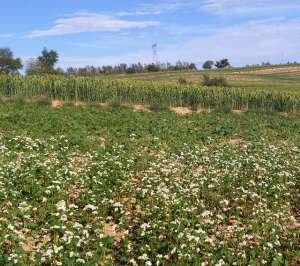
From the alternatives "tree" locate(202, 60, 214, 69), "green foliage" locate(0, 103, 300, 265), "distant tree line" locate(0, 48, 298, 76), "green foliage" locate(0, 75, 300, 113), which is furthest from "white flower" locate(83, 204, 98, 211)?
"tree" locate(202, 60, 214, 69)

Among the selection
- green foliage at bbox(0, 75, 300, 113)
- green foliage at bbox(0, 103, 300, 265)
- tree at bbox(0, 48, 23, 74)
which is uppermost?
tree at bbox(0, 48, 23, 74)

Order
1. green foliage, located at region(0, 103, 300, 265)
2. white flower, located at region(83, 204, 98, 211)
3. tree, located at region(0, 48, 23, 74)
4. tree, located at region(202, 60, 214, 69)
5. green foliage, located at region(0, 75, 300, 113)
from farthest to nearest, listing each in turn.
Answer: tree, located at region(202, 60, 214, 69)
tree, located at region(0, 48, 23, 74)
green foliage, located at region(0, 75, 300, 113)
white flower, located at region(83, 204, 98, 211)
green foliage, located at region(0, 103, 300, 265)

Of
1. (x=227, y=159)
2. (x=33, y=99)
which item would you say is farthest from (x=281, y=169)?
(x=33, y=99)

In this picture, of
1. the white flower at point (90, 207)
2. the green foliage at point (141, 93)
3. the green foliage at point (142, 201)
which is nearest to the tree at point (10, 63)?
the green foliage at point (141, 93)

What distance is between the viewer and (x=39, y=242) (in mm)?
10961

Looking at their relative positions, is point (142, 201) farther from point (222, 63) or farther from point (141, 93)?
point (222, 63)

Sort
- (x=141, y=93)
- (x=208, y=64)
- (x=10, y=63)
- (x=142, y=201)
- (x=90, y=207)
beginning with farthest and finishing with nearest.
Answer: (x=208, y=64) → (x=10, y=63) → (x=141, y=93) → (x=142, y=201) → (x=90, y=207)

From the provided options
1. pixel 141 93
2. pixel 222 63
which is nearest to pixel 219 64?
pixel 222 63

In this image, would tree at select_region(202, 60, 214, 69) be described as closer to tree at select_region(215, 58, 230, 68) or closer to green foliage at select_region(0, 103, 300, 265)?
tree at select_region(215, 58, 230, 68)

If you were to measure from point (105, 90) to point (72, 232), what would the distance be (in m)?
38.6

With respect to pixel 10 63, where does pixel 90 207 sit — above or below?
below

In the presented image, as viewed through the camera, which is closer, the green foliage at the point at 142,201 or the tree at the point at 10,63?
the green foliage at the point at 142,201

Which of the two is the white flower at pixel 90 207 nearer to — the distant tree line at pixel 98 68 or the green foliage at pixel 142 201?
the green foliage at pixel 142 201

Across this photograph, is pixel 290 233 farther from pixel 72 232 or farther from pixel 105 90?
pixel 105 90
